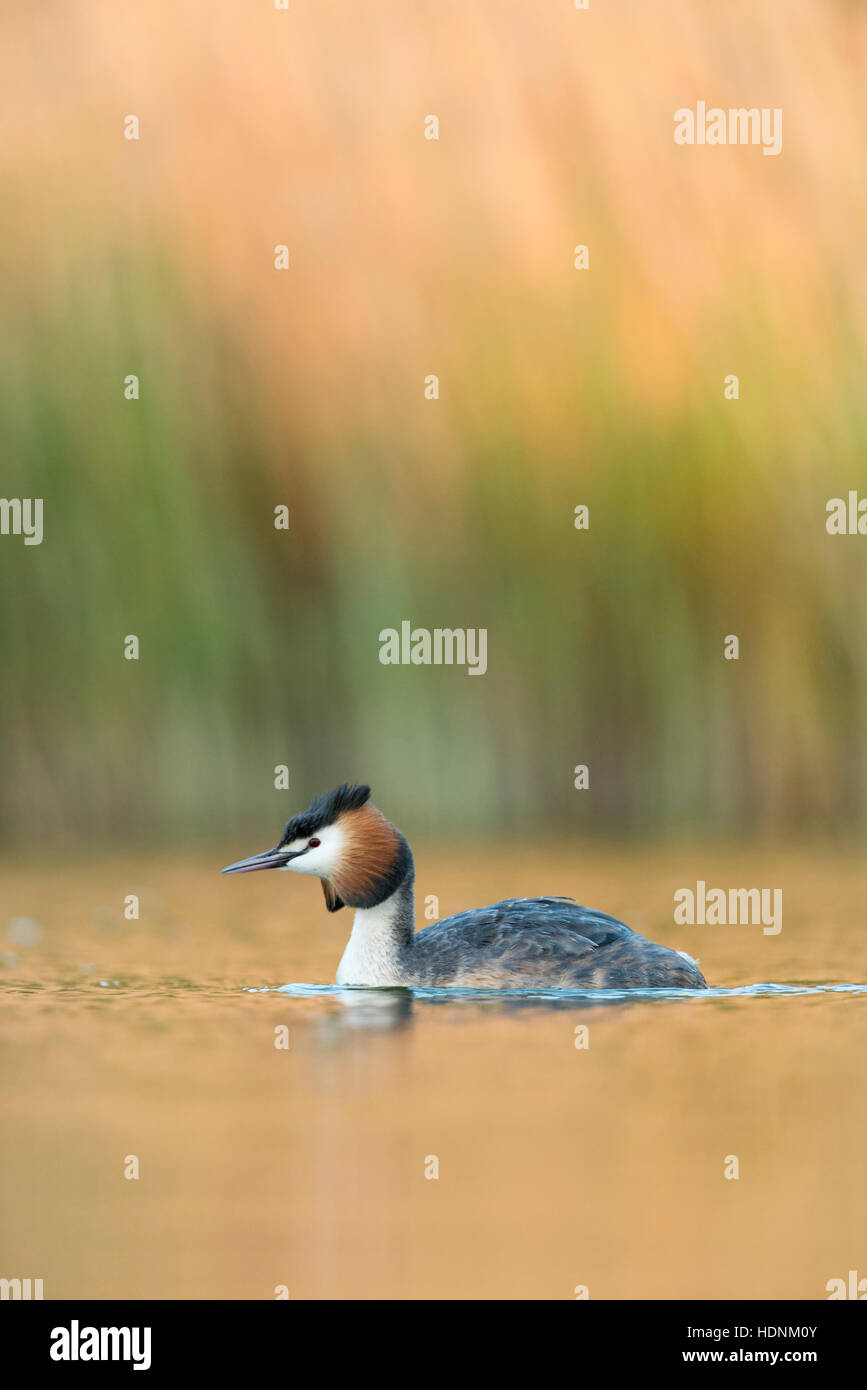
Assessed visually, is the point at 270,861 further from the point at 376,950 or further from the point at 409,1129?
the point at 409,1129

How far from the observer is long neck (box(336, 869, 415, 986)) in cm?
1009

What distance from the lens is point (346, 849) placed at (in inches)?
399

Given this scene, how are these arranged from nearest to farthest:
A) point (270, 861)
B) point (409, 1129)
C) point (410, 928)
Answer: point (409, 1129) < point (270, 861) < point (410, 928)

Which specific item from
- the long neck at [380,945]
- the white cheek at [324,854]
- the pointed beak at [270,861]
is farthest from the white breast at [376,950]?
the pointed beak at [270,861]

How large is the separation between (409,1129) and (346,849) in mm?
2652

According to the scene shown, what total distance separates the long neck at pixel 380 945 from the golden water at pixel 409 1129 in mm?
176

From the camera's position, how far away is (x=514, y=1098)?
26.3ft

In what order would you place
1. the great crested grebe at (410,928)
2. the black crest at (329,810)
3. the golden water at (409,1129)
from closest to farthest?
the golden water at (409,1129), the great crested grebe at (410,928), the black crest at (329,810)

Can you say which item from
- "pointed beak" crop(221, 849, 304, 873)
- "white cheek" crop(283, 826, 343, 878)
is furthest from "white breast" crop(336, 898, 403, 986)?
"pointed beak" crop(221, 849, 304, 873)

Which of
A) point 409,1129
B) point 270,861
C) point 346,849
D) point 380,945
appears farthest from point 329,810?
point 409,1129

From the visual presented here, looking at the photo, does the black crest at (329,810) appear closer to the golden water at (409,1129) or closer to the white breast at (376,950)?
the white breast at (376,950)

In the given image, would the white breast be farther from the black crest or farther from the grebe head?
the black crest

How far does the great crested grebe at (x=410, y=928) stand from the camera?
9.95 m

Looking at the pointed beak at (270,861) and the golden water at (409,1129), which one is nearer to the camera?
the golden water at (409,1129)
